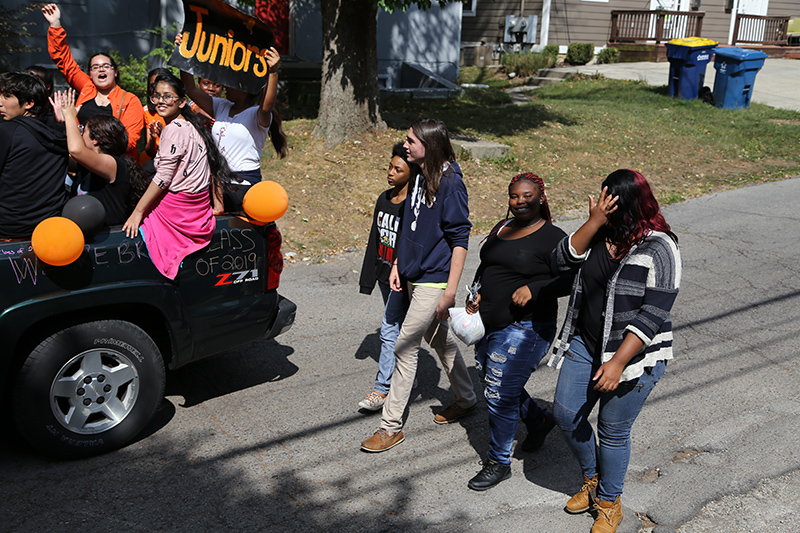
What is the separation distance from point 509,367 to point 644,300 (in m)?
0.88

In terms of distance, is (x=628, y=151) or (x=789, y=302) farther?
(x=628, y=151)

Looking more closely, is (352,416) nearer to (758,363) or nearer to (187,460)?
(187,460)

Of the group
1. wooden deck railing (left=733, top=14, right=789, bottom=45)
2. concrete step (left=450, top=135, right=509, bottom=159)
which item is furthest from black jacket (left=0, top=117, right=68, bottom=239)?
wooden deck railing (left=733, top=14, right=789, bottom=45)

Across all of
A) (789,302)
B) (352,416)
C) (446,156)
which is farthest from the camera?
(789,302)

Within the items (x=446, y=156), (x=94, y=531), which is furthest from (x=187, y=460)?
(x=446, y=156)

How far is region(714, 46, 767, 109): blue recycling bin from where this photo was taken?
1598 cm

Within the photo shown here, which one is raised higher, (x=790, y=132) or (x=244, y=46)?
(x=244, y=46)

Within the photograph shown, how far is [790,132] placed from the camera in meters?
14.7

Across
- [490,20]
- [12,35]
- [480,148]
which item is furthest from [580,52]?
[12,35]

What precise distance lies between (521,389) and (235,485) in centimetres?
167

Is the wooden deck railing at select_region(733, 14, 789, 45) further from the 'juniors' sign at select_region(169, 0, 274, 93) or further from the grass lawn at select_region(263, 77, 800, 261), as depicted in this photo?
the 'juniors' sign at select_region(169, 0, 274, 93)

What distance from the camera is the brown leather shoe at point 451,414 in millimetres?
4723

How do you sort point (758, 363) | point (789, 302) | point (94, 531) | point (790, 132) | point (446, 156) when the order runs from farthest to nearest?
point (790, 132) < point (789, 302) < point (758, 363) < point (446, 156) < point (94, 531)

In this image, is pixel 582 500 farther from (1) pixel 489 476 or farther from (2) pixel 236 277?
(2) pixel 236 277
